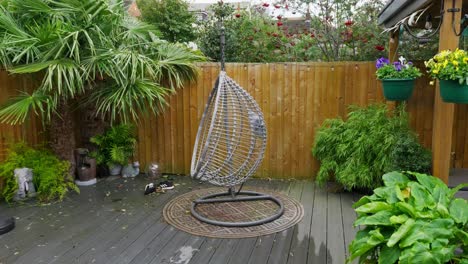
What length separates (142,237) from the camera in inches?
125

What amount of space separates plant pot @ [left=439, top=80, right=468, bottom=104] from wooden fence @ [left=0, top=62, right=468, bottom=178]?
5.71 feet

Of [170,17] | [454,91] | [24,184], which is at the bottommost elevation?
[24,184]

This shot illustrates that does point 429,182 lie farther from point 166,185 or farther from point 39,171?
point 39,171

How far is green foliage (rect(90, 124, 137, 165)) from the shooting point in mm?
4648

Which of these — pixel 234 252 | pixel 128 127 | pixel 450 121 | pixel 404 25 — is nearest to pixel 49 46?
pixel 128 127

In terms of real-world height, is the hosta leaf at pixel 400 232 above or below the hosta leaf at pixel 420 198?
below

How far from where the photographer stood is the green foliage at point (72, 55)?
139 inches

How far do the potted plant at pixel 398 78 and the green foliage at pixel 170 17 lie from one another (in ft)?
12.4

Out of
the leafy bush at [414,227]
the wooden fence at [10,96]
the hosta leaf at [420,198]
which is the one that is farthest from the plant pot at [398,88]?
the wooden fence at [10,96]

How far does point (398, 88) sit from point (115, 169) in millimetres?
3374

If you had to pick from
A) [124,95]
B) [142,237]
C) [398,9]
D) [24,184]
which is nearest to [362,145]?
[398,9]

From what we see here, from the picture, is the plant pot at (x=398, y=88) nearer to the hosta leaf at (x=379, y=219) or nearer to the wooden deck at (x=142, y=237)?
the wooden deck at (x=142, y=237)

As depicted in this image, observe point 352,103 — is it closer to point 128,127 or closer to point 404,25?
point 404,25

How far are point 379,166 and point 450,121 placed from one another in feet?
3.65
